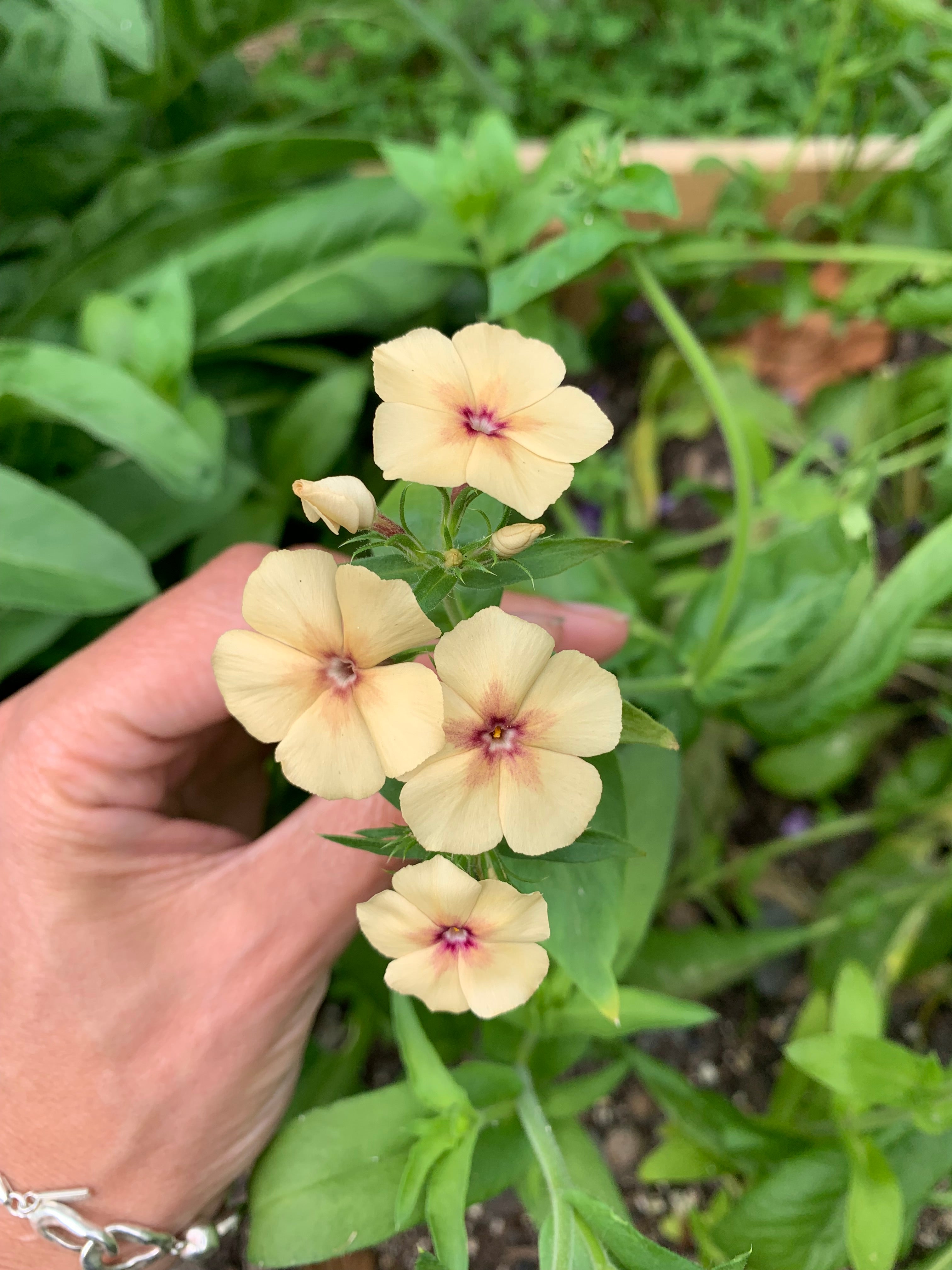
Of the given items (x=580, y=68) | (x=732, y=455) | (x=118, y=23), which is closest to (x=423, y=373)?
(x=732, y=455)

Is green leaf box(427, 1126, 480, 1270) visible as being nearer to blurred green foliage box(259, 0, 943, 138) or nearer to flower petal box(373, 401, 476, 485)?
flower petal box(373, 401, 476, 485)

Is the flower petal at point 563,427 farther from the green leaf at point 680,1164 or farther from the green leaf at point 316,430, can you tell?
the green leaf at point 680,1164

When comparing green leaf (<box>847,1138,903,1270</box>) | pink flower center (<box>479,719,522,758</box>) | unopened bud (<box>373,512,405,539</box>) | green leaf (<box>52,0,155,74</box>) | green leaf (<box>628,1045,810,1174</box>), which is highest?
green leaf (<box>52,0,155,74</box>)

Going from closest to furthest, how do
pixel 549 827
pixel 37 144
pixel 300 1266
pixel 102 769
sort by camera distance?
pixel 549 827 → pixel 102 769 → pixel 300 1266 → pixel 37 144

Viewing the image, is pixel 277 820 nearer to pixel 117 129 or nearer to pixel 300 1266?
pixel 300 1266

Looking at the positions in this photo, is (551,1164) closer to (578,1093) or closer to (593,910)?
(578,1093)

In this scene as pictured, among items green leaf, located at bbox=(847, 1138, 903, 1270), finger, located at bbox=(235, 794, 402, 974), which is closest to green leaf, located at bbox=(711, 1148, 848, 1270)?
green leaf, located at bbox=(847, 1138, 903, 1270)

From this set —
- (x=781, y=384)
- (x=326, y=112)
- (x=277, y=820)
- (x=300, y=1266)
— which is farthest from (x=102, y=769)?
(x=781, y=384)

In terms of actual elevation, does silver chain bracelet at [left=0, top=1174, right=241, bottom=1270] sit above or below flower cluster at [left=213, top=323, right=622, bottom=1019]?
below
